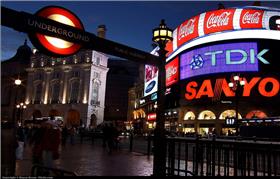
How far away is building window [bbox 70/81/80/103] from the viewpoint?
297 feet

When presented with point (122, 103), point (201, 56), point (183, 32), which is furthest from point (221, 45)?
point (122, 103)

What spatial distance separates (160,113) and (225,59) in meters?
45.6

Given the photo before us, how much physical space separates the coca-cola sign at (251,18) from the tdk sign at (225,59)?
2869 millimetres

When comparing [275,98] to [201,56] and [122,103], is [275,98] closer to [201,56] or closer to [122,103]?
[201,56]

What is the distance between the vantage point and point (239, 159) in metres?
8.88

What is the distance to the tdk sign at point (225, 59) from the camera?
5144cm

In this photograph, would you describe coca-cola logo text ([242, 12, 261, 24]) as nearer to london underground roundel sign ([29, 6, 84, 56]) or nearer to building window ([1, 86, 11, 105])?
london underground roundel sign ([29, 6, 84, 56])

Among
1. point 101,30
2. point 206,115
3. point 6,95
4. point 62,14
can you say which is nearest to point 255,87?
point 206,115

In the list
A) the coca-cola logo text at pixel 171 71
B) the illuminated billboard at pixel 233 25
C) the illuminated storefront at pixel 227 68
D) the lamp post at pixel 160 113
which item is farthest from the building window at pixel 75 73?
the lamp post at pixel 160 113

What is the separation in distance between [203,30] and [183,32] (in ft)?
17.8

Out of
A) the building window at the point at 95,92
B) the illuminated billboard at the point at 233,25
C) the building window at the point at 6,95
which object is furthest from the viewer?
the building window at the point at 6,95

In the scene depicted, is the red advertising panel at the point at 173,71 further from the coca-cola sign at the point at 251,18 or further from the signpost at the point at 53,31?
the signpost at the point at 53,31

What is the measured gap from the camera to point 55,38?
24.2 ft

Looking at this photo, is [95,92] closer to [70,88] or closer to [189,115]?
[70,88]
